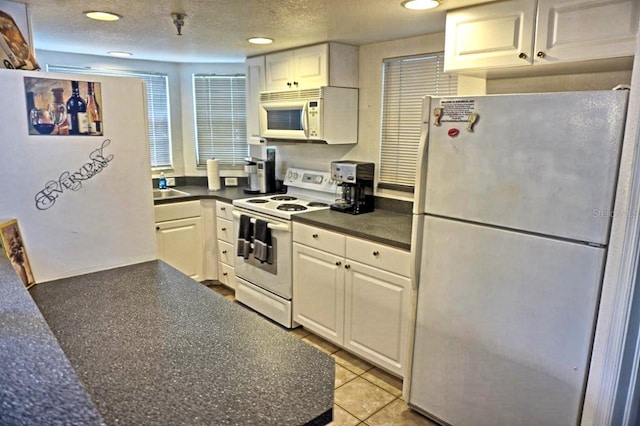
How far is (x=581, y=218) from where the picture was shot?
156 centimetres

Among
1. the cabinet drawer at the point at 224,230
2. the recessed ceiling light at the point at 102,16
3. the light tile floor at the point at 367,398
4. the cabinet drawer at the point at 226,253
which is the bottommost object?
the light tile floor at the point at 367,398

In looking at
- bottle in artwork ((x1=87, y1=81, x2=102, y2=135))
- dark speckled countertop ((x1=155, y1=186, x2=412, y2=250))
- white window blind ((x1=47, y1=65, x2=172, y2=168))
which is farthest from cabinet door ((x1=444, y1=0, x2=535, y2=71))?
white window blind ((x1=47, y1=65, x2=172, y2=168))

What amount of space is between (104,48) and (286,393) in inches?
136

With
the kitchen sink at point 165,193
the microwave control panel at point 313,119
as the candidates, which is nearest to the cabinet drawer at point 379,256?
the microwave control panel at point 313,119

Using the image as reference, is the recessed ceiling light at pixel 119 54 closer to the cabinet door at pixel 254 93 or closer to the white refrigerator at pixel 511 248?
the cabinet door at pixel 254 93

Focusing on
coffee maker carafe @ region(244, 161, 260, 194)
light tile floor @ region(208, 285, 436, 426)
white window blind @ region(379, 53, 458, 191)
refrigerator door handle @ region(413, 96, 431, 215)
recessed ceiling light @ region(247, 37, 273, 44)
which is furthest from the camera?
coffee maker carafe @ region(244, 161, 260, 194)

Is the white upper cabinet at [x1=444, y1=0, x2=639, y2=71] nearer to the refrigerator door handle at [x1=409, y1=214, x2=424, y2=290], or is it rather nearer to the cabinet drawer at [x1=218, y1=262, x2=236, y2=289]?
the refrigerator door handle at [x1=409, y1=214, x2=424, y2=290]

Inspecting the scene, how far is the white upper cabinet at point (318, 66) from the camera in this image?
3.08 meters

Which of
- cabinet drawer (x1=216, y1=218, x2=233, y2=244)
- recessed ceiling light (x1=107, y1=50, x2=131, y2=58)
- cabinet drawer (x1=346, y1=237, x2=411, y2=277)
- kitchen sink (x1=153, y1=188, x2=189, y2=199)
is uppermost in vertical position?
recessed ceiling light (x1=107, y1=50, x2=131, y2=58)

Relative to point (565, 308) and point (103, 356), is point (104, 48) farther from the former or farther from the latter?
point (565, 308)

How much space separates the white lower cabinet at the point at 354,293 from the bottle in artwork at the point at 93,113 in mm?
1506

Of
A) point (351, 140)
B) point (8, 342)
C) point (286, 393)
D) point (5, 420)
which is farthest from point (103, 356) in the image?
point (351, 140)

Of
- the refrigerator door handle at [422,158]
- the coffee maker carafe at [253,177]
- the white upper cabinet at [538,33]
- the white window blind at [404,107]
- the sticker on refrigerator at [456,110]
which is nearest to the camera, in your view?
the white upper cabinet at [538,33]

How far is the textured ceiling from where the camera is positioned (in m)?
2.12
